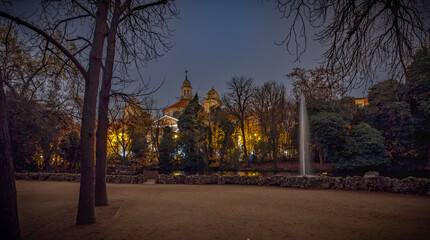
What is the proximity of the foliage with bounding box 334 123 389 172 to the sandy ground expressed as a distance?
16.2m

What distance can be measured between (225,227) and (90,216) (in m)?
3.62

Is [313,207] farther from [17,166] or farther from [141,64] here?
[17,166]

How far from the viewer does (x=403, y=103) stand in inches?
936

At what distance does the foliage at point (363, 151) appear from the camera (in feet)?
80.9

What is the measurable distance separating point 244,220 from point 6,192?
17.5 ft

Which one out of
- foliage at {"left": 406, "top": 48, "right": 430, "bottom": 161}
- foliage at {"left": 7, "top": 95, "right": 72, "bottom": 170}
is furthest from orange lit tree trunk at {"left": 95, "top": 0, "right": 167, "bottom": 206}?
foliage at {"left": 406, "top": 48, "right": 430, "bottom": 161}

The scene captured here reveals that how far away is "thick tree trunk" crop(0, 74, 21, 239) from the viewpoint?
4062 millimetres

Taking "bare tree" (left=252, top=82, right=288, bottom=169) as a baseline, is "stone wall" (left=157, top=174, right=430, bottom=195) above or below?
below

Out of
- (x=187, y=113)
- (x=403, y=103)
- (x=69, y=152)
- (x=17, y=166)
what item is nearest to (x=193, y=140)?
(x=187, y=113)

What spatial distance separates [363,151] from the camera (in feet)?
82.5

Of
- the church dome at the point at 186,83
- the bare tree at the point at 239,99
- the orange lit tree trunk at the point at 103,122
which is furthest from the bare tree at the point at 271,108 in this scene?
the church dome at the point at 186,83

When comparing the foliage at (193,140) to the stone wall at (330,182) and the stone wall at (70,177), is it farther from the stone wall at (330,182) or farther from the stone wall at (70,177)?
the stone wall at (330,182)

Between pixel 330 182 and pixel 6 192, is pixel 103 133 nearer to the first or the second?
pixel 6 192

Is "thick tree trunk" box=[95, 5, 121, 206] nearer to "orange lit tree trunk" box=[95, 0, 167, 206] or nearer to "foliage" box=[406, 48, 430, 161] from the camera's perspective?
"orange lit tree trunk" box=[95, 0, 167, 206]
